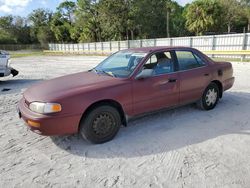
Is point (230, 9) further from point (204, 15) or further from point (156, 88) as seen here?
point (156, 88)

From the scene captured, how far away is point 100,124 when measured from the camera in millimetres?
3824

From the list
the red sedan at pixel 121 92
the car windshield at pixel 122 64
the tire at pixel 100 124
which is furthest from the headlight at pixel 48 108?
the car windshield at pixel 122 64

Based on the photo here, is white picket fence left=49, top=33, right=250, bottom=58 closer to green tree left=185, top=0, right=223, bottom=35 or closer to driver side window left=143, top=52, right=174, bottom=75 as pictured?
driver side window left=143, top=52, right=174, bottom=75

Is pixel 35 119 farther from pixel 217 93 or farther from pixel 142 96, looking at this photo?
pixel 217 93

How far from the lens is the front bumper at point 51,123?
135 inches

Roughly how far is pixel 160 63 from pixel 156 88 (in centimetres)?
59

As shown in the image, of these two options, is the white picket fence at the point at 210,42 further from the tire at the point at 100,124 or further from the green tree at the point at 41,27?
the green tree at the point at 41,27

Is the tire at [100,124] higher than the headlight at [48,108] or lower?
lower

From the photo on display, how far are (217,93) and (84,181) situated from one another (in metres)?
3.88

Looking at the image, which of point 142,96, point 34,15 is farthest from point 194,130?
point 34,15

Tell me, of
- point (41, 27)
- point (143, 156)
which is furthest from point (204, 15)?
point (41, 27)

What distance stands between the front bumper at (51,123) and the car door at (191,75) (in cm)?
235

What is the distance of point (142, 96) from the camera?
4203mm

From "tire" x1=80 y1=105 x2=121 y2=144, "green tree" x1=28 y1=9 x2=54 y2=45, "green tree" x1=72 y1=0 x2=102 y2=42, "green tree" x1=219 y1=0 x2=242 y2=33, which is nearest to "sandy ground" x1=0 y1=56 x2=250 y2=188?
"tire" x1=80 y1=105 x2=121 y2=144
